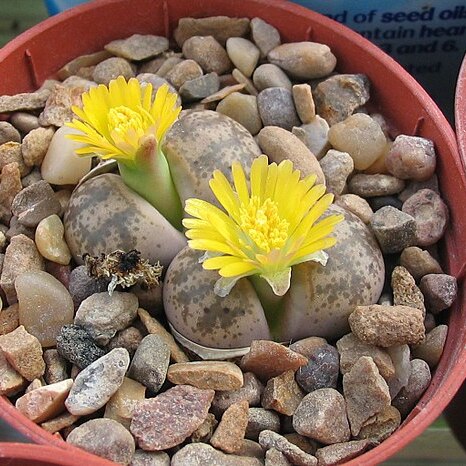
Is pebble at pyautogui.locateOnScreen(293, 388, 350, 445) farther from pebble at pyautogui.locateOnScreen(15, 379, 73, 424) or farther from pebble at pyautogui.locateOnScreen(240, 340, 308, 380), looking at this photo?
pebble at pyautogui.locateOnScreen(15, 379, 73, 424)

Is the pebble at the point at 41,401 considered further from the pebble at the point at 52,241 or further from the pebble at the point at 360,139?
the pebble at the point at 360,139

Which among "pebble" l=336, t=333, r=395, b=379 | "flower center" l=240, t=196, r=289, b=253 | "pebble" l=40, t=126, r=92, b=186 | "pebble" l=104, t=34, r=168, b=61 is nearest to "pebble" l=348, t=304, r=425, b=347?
"pebble" l=336, t=333, r=395, b=379

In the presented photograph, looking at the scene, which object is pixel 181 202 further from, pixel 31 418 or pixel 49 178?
pixel 31 418

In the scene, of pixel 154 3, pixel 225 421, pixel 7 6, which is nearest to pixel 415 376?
pixel 225 421

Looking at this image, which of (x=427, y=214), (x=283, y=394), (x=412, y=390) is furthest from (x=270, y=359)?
(x=427, y=214)

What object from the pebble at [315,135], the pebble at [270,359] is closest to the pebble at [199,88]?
the pebble at [315,135]

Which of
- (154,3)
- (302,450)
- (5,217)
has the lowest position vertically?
(302,450)

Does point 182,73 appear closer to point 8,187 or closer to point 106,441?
point 8,187
